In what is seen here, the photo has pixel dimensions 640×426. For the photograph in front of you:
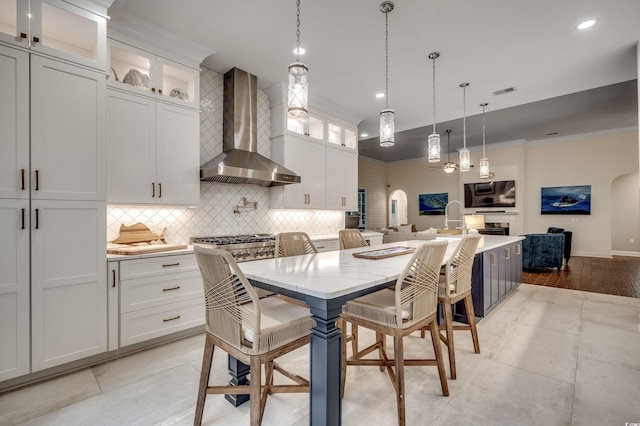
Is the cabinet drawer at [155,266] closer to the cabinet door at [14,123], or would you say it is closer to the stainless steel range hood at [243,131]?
the cabinet door at [14,123]

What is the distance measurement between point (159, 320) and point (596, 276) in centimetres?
709

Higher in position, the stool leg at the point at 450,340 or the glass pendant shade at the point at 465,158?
the glass pendant shade at the point at 465,158

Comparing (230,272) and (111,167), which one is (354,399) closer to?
(230,272)

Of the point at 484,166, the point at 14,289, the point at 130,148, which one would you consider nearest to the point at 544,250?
the point at 484,166

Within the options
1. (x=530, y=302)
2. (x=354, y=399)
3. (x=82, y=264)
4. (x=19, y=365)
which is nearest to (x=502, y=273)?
(x=530, y=302)

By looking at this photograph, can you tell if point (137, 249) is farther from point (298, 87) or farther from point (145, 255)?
point (298, 87)

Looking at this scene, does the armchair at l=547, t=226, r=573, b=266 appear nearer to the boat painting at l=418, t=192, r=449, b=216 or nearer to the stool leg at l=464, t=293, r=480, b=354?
the boat painting at l=418, t=192, r=449, b=216

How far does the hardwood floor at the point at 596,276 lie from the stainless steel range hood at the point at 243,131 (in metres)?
4.77

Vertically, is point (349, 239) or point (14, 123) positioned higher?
A: point (14, 123)

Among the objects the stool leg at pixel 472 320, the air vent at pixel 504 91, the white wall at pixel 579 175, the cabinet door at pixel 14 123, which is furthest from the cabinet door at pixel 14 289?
the white wall at pixel 579 175

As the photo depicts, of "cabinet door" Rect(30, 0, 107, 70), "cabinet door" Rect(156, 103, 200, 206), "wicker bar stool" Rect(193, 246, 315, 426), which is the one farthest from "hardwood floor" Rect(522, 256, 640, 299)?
"cabinet door" Rect(30, 0, 107, 70)

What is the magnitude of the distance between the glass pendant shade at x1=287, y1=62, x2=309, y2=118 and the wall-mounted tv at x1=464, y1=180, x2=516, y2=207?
8633 millimetres

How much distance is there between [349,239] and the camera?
3178 millimetres

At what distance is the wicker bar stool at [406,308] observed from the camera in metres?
1.65
